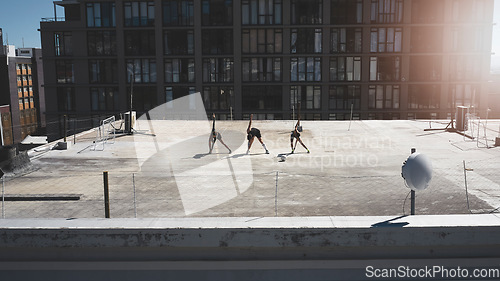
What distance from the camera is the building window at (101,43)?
195 feet

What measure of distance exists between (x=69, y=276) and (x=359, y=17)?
56.0 metres

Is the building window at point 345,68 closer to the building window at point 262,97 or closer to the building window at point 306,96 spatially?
the building window at point 306,96

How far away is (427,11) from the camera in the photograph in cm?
5794

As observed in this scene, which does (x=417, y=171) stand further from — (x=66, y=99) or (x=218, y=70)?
(x=66, y=99)

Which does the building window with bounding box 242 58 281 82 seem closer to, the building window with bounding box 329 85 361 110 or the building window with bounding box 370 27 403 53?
the building window with bounding box 329 85 361 110

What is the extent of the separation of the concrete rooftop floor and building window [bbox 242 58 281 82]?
30.4m

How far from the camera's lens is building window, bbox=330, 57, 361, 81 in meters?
58.2

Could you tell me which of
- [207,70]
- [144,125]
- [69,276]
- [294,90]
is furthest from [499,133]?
[207,70]

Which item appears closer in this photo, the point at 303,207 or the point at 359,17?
the point at 303,207

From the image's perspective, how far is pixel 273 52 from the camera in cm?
5794

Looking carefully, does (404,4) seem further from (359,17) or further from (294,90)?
(294,90)

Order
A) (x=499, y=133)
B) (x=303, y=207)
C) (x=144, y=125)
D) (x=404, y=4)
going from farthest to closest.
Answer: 1. (x=404, y=4)
2. (x=144, y=125)
3. (x=499, y=133)
4. (x=303, y=207)

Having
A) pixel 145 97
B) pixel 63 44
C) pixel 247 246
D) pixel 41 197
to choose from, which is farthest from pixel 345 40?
pixel 247 246

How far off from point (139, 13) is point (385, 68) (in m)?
30.0
